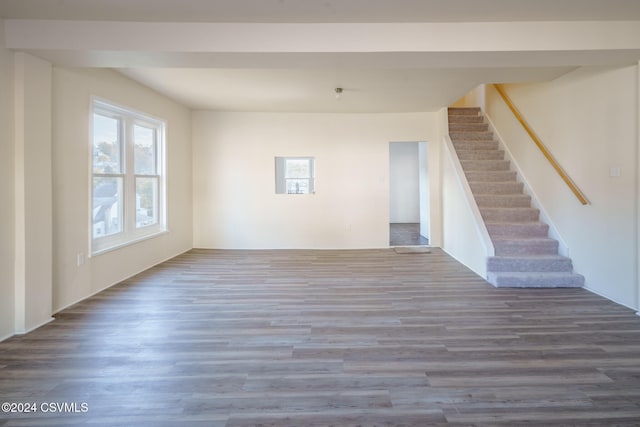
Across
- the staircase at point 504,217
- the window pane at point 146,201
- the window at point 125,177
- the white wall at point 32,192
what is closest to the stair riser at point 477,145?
the staircase at point 504,217

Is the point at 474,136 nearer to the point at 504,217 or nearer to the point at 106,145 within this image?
the point at 504,217

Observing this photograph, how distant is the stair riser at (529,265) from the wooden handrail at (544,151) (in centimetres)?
82

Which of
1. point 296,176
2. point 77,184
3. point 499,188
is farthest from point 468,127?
point 77,184

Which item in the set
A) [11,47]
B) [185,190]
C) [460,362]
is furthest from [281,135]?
[460,362]

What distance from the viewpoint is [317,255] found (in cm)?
637

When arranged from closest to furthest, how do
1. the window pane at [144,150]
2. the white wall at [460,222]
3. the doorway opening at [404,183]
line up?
the white wall at [460,222], the window pane at [144,150], the doorway opening at [404,183]

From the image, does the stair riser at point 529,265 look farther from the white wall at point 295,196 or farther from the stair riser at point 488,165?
the white wall at point 295,196

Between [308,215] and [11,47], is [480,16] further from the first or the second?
[308,215]

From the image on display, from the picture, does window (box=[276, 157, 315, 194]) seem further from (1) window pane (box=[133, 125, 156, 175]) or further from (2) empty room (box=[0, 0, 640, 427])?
(1) window pane (box=[133, 125, 156, 175])

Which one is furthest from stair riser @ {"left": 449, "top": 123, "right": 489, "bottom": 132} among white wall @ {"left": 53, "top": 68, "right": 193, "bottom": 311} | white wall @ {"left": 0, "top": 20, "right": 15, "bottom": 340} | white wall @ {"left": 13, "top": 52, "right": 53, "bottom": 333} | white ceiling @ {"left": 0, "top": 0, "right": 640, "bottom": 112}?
white wall @ {"left": 0, "top": 20, "right": 15, "bottom": 340}

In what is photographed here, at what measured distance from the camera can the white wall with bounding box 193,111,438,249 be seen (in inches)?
272

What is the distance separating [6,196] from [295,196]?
4603 millimetres

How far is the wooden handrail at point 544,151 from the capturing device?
13.6 feet

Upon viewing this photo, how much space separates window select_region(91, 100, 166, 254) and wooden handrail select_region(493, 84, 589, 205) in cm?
570
